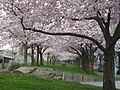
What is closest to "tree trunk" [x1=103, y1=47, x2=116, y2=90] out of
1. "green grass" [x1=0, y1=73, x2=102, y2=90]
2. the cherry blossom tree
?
the cherry blossom tree

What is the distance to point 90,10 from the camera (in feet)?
40.2

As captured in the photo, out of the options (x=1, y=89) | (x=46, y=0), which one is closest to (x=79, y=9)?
(x=46, y=0)

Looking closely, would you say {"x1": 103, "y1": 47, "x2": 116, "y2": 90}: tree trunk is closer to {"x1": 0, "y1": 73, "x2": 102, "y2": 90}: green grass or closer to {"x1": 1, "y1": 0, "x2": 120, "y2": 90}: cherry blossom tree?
{"x1": 1, "y1": 0, "x2": 120, "y2": 90}: cherry blossom tree

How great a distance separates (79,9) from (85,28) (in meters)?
14.4

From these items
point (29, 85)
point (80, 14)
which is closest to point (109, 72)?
point (80, 14)

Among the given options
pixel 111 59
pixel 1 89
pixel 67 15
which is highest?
pixel 67 15

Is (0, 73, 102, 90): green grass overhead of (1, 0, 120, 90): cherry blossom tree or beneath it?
beneath

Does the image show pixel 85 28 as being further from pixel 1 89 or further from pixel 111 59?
pixel 1 89

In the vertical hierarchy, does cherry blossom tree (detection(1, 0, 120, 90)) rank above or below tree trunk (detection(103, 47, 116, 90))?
above

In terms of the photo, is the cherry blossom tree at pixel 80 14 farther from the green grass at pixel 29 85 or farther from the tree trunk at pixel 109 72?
the green grass at pixel 29 85

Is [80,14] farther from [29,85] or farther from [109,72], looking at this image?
[29,85]

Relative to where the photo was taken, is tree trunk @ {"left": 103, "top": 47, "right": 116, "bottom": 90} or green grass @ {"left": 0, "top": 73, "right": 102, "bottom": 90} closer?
green grass @ {"left": 0, "top": 73, "right": 102, "bottom": 90}

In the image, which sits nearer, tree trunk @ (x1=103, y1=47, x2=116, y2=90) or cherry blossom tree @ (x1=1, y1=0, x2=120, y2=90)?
cherry blossom tree @ (x1=1, y1=0, x2=120, y2=90)

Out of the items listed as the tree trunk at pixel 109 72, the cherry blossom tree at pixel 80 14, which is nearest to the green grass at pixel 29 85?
the tree trunk at pixel 109 72
